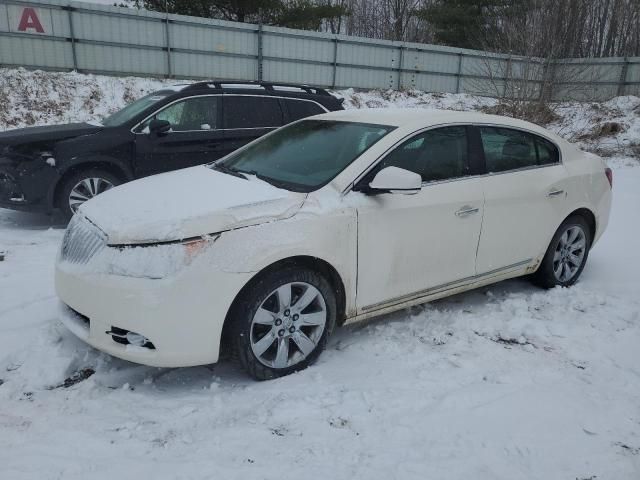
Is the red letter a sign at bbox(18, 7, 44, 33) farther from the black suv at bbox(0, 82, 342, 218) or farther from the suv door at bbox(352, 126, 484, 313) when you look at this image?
the suv door at bbox(352, 126, 484, 313)

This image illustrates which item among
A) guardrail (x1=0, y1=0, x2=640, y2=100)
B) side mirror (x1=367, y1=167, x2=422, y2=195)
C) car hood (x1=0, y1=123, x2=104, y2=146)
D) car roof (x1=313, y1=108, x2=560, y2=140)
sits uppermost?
guardrail (x1=0, y1=0, x2=640, y2=100)

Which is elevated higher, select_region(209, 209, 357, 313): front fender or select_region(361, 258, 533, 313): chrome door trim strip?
select_region(209, 209, 357, 313): front fender

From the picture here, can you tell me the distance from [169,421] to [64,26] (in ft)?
50.6

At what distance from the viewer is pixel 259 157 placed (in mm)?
4141

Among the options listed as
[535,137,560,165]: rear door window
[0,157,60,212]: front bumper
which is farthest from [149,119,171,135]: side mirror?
[535,137,560,165]: rear door window

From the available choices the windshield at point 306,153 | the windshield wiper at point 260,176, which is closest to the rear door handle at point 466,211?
the windshield at point 306,153

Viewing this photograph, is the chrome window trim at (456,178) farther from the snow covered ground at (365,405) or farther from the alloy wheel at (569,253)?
the snow covered ground at (365,405)

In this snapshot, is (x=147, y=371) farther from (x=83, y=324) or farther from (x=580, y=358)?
(x=580, y=358)

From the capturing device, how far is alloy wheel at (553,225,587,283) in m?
4.77

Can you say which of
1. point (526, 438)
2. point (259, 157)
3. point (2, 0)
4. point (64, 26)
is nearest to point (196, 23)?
point (64, 26)

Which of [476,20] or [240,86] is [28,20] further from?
[476,20]

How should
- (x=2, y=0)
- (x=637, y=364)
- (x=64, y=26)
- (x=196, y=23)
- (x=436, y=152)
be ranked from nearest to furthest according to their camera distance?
(x=637, y=364)
(x=436, y=152)
(x=2, y=0)
(x=64, y=26)
(x=196, y=23)

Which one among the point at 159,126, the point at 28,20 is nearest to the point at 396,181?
the point at 159,126

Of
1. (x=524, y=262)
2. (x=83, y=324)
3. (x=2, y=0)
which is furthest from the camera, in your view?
(x=2, y=0)
